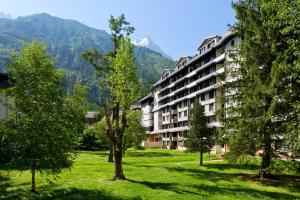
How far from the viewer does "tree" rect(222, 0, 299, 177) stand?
2666cm

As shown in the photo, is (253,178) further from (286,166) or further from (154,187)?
(154,187)

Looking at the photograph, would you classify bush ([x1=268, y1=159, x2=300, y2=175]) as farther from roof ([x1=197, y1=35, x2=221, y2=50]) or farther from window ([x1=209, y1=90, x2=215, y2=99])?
roof ([x1=197, y1=35, x2=221, y2=50])

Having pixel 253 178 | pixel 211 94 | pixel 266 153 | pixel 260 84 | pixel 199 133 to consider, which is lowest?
pixel 253 178

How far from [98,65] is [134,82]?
21.3ft

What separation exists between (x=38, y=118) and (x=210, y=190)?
12.7 m

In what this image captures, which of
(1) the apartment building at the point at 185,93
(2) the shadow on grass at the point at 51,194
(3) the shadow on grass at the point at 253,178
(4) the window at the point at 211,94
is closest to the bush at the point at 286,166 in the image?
(3) the shadow on grass at the point at 253,178

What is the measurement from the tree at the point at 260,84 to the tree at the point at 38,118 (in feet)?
45.9

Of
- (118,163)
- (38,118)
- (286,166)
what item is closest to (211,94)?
(286,166)

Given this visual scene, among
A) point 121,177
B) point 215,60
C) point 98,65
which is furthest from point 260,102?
point 215,60

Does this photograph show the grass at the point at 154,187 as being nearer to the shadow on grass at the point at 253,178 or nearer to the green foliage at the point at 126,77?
the shadow on grass at the point at 253,178

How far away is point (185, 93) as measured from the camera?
9119 centimetres

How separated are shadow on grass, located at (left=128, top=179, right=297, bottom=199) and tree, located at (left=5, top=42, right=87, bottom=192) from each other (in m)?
7.39

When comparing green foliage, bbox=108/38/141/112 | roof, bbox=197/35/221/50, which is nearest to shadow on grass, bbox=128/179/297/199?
green foliage, bbox=108/38/141/112

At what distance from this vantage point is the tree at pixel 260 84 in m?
26.7
